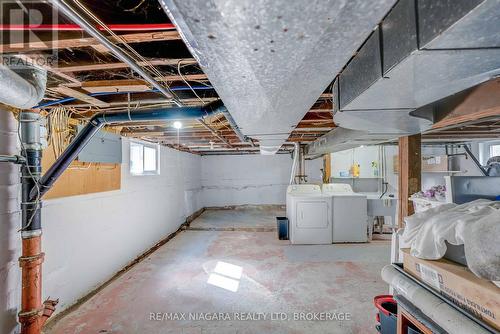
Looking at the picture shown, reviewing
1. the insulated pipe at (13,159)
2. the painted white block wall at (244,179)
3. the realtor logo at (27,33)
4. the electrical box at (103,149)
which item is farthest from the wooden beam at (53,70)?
the painted white block wall at (244,179)

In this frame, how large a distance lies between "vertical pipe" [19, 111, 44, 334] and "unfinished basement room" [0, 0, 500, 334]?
1cm

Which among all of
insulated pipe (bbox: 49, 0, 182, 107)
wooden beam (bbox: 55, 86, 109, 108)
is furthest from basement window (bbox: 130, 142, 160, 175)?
insulated pipe (bbox: 49, 0, 182, 107)

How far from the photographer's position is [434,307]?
1041 millimetres

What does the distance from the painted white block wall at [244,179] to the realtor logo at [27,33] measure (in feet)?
23.5

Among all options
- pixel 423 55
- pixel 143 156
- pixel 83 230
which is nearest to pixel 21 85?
pixel 423 55

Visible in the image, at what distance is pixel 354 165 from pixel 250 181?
3.49 meters

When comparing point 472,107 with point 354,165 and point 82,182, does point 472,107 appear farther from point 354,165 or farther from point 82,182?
point 354,165

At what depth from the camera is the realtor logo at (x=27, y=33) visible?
953 millimetres

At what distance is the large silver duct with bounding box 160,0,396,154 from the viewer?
0.57m

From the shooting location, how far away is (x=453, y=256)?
114 centimetres

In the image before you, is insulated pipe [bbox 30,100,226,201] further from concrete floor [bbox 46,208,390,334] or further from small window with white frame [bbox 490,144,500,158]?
small window with white frame [bbox 490,144,500,158]

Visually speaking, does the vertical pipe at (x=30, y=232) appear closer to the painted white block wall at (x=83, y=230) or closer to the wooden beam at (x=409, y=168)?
the painted white block wall at (x=83, y=230)

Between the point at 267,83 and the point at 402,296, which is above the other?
the point at 267,83

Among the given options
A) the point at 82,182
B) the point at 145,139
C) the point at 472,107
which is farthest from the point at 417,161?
the point at 145,139
